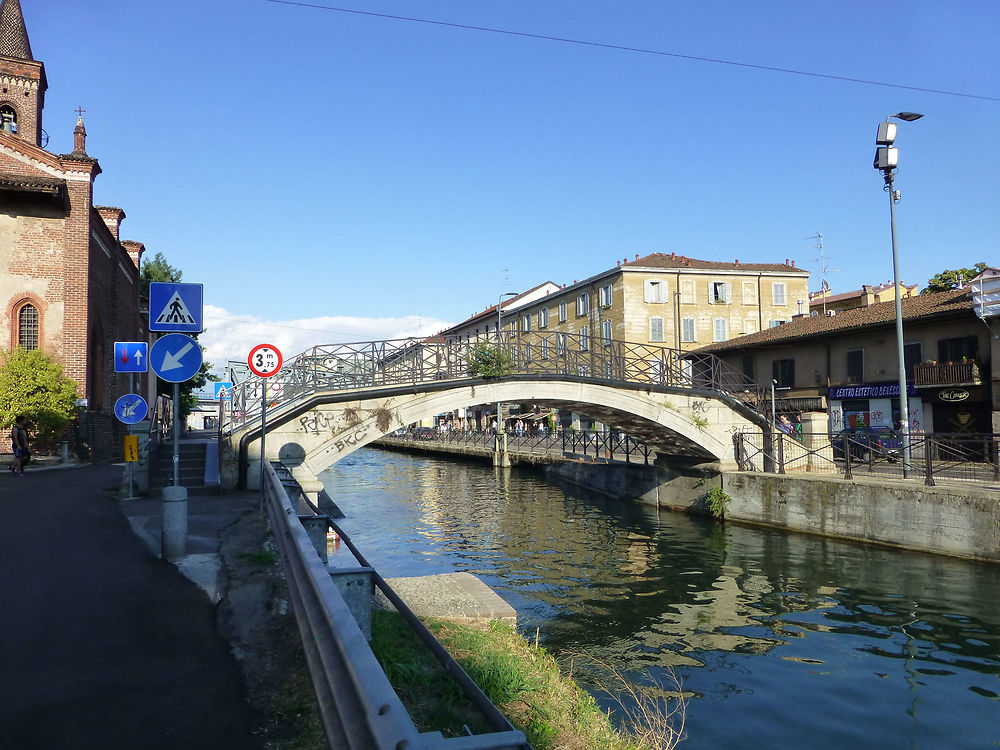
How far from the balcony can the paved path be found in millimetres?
27241

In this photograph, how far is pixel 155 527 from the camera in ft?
27.8

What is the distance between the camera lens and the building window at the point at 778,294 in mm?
44531

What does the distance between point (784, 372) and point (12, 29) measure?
40490 millimetres

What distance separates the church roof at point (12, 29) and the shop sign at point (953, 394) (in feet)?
140

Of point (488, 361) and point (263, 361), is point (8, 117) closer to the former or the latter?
point (488, 361)

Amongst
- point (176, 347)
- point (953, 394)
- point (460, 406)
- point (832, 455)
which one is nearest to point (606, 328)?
point (953, 394)

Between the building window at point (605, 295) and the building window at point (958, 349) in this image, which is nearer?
the building window at point (958, 349)

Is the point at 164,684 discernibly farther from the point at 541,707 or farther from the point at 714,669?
the point at 714,669

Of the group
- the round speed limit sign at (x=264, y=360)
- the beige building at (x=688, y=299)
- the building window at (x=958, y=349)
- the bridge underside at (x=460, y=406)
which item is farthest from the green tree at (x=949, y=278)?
the round speed limit sign at (x=264, y=360)

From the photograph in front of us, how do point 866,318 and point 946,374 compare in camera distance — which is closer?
point 946,374

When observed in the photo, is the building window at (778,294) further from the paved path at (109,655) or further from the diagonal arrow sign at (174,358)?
the paved path at (109,655)

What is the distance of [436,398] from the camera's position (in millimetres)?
17828

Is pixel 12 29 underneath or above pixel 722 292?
above

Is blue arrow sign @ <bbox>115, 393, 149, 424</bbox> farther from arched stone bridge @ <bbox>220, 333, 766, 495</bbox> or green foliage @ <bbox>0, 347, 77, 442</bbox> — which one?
green foliage @ <bbox>0, 347, 77, 442</bbox>
